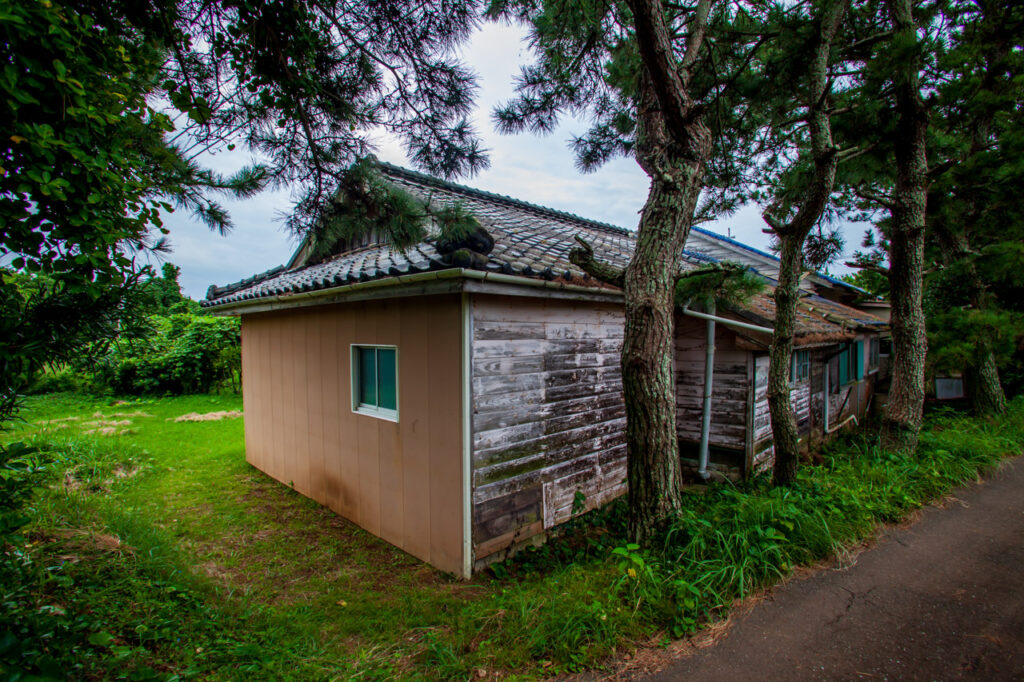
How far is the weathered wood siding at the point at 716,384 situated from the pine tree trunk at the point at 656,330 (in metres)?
2.93

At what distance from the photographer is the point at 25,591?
7.19 feet

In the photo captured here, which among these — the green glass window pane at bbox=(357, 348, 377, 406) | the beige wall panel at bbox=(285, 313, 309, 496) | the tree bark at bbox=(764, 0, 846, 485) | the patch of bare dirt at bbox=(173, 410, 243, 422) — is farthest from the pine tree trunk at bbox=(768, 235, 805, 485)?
the patch of bare dirt at bbox=(173, 410, 243, 422)

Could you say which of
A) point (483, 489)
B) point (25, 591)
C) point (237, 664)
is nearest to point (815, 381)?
point (483, 489)

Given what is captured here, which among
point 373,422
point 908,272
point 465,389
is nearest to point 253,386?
point 373,422

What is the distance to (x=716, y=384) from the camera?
6.58 meters

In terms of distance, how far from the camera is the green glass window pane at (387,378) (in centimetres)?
482

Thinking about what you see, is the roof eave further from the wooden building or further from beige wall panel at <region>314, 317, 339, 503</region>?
beige wall panel at <region>314, 317, 339, 503</region>

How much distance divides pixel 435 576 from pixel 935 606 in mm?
3837

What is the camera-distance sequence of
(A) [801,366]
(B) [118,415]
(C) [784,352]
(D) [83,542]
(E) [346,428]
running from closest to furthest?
(D) [83,542]
(C) [784,352]
(E) [346,428]
(A) [801,366]
(B) [118,415]

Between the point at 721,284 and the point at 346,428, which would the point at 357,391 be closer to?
the point at 346,428

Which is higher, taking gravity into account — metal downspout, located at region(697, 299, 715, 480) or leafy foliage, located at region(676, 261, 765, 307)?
leafy foliage, located at region(676, 261, 765, 307)

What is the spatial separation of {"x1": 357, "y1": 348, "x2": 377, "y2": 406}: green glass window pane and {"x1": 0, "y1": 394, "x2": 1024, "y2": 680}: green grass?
5.09 ft

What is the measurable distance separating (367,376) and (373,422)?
1.86ft

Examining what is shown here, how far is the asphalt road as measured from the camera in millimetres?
2527
